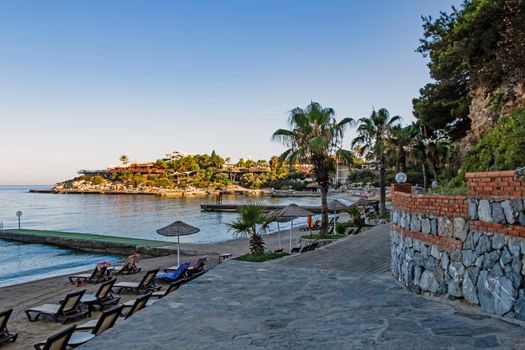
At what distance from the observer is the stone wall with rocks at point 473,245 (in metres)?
5.42

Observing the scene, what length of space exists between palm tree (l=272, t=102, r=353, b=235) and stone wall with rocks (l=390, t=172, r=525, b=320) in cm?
1086

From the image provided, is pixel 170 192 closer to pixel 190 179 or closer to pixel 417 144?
pixel 190 179

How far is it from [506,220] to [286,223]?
42.5 meters

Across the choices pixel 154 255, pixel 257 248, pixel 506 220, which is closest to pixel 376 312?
pixel 506 220

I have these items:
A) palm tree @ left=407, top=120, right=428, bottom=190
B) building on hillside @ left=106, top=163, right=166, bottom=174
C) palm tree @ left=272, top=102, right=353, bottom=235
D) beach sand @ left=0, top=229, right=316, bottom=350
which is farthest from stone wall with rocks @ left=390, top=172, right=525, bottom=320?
building on hillside @ left=106, top=163, right=166, bottom=174

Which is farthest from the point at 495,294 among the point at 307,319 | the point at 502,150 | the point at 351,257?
the point at 351,257

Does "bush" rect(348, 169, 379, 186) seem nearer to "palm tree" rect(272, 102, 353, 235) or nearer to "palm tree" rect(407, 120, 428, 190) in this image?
"palm tree" rect(407, 120, 428, 190)

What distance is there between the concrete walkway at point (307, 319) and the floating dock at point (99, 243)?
15.7 meters

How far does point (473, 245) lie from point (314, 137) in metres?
12.8

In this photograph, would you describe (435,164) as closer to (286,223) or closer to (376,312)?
(286,223)

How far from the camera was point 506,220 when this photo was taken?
551 centimetres

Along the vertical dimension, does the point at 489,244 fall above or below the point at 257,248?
above

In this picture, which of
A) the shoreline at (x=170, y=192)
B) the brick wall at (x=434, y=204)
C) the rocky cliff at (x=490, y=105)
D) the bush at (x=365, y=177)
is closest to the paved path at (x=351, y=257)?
the brick wall at (x=434, y=204)

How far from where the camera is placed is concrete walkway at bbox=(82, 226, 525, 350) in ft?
17.9
